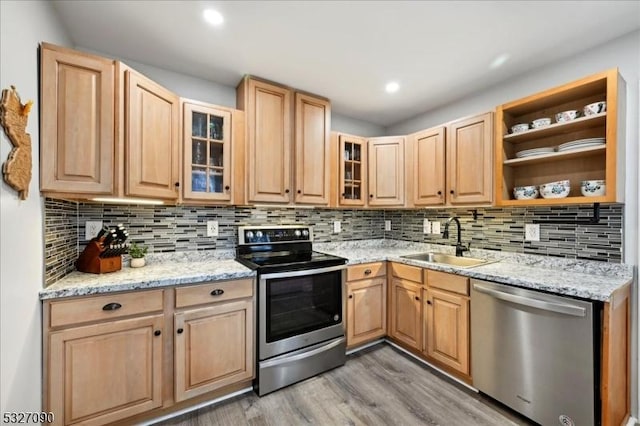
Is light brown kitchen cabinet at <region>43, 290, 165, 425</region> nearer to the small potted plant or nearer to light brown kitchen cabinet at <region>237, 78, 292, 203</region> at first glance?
the small potted plant

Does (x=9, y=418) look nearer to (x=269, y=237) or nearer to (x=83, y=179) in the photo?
(x=83, y=179)

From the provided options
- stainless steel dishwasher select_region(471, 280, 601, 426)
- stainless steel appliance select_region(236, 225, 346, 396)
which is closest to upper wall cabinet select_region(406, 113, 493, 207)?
stainless steel dishwasher select_region(471, 280, 601, 426)

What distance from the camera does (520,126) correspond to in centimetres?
204

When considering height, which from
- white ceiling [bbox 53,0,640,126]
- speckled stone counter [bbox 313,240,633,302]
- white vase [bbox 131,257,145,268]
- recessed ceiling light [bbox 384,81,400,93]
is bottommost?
speckled stone counter [bbox 313,240,633,302]

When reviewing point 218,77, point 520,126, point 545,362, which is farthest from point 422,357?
point 218,77

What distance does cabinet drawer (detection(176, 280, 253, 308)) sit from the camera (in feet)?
5.61

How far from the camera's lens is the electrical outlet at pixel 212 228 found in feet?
7.75

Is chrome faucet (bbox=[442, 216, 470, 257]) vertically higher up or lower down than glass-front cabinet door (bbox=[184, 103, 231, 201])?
lower down

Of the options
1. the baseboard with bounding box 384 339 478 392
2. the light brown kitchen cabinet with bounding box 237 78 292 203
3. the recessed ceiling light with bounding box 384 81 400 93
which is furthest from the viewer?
the recessed ceiling light with bounding box 384 81 400 93

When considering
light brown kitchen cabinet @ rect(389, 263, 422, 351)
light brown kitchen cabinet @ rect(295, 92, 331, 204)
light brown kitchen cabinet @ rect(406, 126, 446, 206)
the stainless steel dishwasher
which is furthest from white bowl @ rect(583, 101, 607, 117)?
light brown kitchen cabinet @ rect(295, 92, 331, 204)

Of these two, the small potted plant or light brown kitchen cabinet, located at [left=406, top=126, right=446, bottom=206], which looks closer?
the small potted plant

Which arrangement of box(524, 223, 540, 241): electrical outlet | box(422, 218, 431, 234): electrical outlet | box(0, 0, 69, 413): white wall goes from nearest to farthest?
box(0, 0, 69, 413): white wall → box(524, 223, 540, 241): electrical outlet → box(422, 218, 431, 234): electrical outlet

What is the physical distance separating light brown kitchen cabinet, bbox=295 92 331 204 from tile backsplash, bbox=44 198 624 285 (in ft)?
1.27

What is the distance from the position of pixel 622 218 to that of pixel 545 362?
106cm
